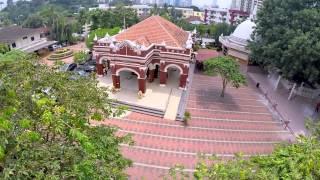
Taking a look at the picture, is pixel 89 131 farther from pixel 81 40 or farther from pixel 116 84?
pixel 81 40

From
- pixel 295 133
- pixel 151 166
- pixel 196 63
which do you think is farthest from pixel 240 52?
pixel 151 166

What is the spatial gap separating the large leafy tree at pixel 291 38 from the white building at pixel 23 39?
25438 millimetres

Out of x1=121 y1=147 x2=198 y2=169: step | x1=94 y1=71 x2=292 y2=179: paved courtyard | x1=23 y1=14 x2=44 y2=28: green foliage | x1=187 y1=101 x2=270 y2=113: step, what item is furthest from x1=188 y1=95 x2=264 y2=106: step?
x1=23 y1=14 x2=44 y2=28: green foliage

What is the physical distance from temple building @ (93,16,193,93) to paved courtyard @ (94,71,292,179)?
3.19 m

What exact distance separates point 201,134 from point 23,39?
85.0 ft

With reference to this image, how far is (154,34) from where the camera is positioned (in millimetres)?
25500

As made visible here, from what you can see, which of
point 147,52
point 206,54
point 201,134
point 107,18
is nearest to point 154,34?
point 147,52

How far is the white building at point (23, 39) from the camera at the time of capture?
3337 centimetres

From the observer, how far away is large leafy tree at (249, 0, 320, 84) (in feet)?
67.6

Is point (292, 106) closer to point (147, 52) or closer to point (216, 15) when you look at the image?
point (147, 52)

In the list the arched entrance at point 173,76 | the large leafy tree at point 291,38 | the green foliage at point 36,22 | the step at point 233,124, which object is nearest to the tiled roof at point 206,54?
the arched entrance at point 173,76

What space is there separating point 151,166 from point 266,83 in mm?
18491

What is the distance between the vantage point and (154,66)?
992 inches

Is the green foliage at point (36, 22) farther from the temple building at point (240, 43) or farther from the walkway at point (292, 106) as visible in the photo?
the walkway at point (292, 106)
